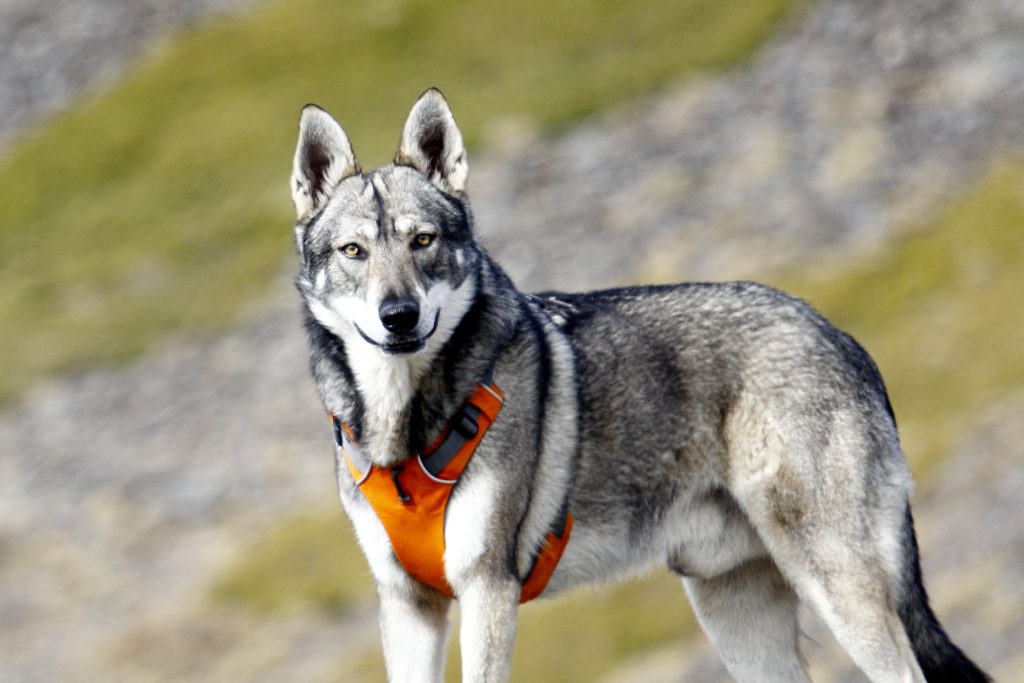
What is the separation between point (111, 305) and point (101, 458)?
8881 mm

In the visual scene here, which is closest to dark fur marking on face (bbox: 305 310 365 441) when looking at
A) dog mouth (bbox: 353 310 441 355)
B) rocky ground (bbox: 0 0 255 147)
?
dog mouth (bbox: 353 310 441 355)

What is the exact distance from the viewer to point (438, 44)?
59906 mm

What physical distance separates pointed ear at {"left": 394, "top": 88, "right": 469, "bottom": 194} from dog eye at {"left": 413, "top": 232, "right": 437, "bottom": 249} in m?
0.62

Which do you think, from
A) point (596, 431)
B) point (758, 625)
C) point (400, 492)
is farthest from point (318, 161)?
point (758, 625)

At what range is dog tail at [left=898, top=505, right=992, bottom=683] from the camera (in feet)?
35.1

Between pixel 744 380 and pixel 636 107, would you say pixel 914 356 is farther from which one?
pixel 744 380

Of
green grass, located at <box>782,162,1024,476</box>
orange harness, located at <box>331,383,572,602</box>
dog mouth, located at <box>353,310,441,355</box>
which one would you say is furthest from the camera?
green grass, located at <box>782,162,1024,476</box>

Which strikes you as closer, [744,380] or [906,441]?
[744,380]

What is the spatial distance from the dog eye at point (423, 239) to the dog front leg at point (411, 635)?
2257 millimetres

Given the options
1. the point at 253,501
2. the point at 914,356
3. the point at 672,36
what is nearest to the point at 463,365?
the point at 914,356

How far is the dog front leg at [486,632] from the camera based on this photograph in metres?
9.64

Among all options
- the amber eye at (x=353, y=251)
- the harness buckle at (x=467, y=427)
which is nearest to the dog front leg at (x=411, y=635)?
the harness buckle at (x=467, y=427)

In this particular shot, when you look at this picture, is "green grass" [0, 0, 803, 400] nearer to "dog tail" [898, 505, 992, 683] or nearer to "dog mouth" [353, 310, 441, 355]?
"dog tail" [898, 505, 992, 683]

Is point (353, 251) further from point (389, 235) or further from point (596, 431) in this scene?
point (596, 431)
